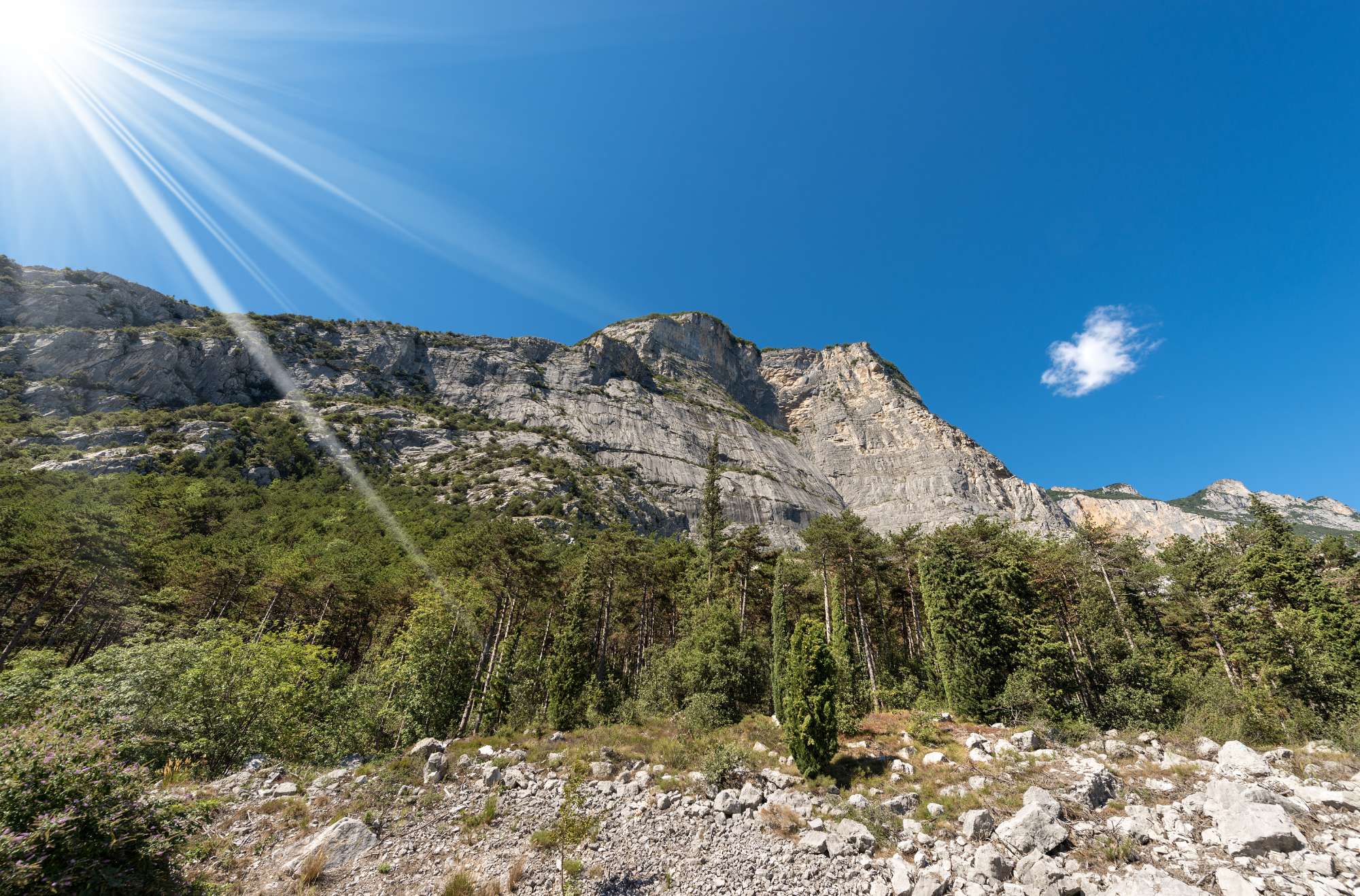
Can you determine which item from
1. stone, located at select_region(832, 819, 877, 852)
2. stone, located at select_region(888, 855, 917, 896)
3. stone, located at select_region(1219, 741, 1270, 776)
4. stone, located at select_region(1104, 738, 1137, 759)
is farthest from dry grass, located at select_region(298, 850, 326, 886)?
stone, located at select_region(1219, 741, 1270, 776)

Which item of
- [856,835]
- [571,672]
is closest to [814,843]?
[856,835]

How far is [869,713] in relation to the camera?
77.7ft

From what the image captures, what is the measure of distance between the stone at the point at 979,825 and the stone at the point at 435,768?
45.4 feet

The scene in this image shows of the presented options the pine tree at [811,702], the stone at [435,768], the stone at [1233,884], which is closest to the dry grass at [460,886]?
the stone at [435,768]

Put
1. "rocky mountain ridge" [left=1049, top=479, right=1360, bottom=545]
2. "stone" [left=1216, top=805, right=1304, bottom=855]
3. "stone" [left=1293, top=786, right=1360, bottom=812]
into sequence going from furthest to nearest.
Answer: "rocky mountain ridge" [left=1049, top=479, right=1360, bottom=545]
"stone" [left=1293, top=786, right=1360, bottom=812]
"stone" [left=1216, top=805, right=1304, bottom=855]

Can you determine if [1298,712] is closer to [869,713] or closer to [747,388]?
[869,713]

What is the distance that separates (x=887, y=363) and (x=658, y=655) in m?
153

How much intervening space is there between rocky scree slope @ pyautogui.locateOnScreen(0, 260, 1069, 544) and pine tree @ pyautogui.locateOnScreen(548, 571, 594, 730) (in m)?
46.3

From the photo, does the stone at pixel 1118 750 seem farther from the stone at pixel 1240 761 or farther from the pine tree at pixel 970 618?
the pine tree at pixel 970 618

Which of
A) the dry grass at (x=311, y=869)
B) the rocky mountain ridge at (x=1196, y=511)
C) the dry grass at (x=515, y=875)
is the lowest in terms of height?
the dry grass at (x=515, y=875)

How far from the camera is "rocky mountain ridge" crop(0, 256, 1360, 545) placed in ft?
231

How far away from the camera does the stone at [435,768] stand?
13.2 metres

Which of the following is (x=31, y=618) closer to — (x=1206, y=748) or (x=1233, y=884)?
(x=1233, y=884)

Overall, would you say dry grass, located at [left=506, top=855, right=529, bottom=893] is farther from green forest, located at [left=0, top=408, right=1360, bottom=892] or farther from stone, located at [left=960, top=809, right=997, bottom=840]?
stone, located at [left=960, top=809, right=997, bottom=840]
